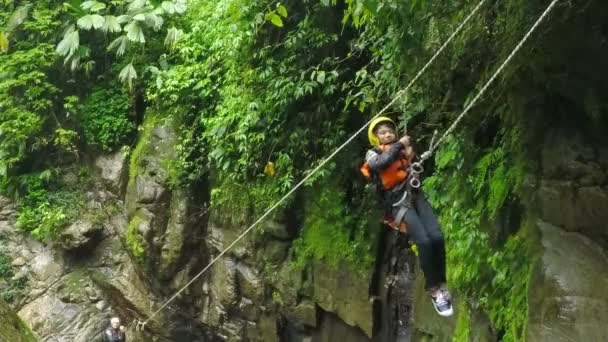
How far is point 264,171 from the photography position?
30.2ft

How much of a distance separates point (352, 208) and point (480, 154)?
303 centimetres

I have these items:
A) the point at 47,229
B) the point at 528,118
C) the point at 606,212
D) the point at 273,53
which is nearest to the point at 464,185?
the point at 528,118

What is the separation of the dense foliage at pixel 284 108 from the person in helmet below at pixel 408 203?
2.77ft

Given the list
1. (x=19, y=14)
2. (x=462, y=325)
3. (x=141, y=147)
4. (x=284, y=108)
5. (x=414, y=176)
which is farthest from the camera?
(x=141, y=147)

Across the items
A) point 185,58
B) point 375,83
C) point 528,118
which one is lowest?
point 528,118

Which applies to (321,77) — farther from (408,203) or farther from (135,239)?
(135,239)

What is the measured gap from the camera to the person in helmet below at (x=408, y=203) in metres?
4.26

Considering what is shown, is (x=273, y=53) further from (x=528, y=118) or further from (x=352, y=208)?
(x=528, y=118)

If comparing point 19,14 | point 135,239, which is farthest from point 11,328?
point 135,239

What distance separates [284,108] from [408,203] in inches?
174

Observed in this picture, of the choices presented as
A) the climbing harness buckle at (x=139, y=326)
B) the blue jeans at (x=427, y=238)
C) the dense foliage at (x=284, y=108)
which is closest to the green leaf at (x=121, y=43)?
the dense foliage at (x=284, y=108)

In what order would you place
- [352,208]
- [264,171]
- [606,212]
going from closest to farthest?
[606,212], [352,208], [264,171]

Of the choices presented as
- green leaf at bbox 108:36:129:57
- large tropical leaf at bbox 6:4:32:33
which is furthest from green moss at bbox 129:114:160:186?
green leaf at bbox 108:36:129:57

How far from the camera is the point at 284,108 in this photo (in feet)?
27.8
